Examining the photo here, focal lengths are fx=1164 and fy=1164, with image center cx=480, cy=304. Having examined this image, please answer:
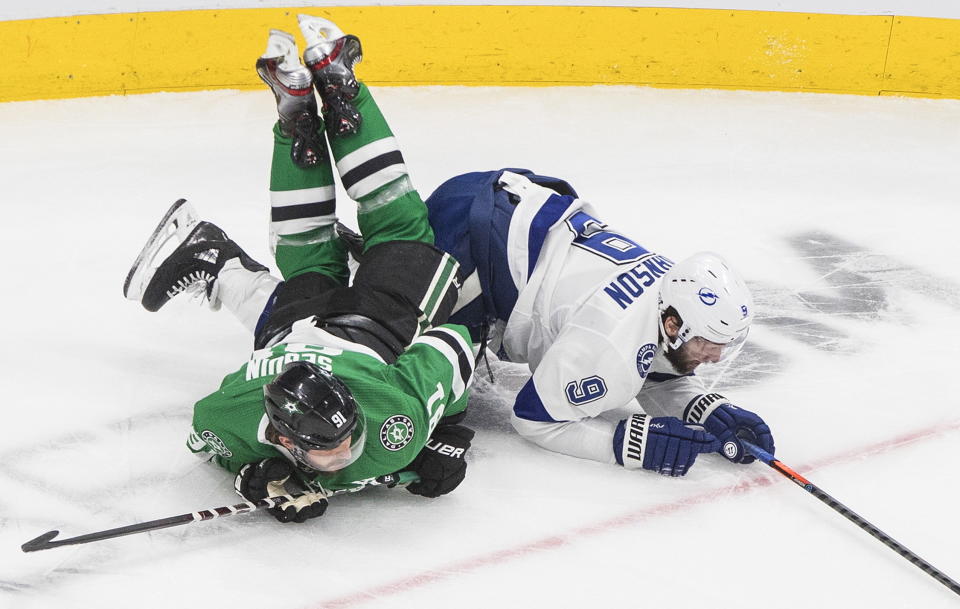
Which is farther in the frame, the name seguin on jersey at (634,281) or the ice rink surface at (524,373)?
the name seguin on jersey at (634,281)

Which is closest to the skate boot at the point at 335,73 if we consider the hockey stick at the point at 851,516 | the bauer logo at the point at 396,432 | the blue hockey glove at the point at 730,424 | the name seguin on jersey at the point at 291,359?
the name seguin on jersey at the point at 291,359

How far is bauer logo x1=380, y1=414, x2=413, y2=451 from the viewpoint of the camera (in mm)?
2879

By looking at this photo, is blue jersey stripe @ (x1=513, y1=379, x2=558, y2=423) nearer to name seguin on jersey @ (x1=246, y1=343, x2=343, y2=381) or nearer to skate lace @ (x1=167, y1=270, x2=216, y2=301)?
name seguin on jersey @ (x1=246, y1=343, x2=343, y2=381)

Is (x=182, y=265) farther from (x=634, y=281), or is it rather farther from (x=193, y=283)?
(x=634, y=281)

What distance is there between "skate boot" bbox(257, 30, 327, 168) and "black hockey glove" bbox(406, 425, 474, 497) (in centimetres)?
95

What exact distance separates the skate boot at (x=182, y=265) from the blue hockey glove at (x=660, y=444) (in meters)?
1.32

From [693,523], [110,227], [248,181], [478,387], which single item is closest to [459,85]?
[248,181]

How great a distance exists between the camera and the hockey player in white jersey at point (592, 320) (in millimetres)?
3139

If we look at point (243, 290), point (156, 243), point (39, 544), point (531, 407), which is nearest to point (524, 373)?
point (531, 407)

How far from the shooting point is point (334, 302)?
10.5 feet

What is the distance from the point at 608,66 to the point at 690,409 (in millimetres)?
2975

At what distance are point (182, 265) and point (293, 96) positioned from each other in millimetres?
760

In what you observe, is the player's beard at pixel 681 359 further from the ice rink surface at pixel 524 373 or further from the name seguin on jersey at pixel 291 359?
the name seguin on jersey at pixel 291 359

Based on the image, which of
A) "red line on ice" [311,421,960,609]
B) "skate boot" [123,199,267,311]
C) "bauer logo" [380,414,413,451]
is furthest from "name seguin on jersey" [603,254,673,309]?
"skate boot" [123,199,267,311]
